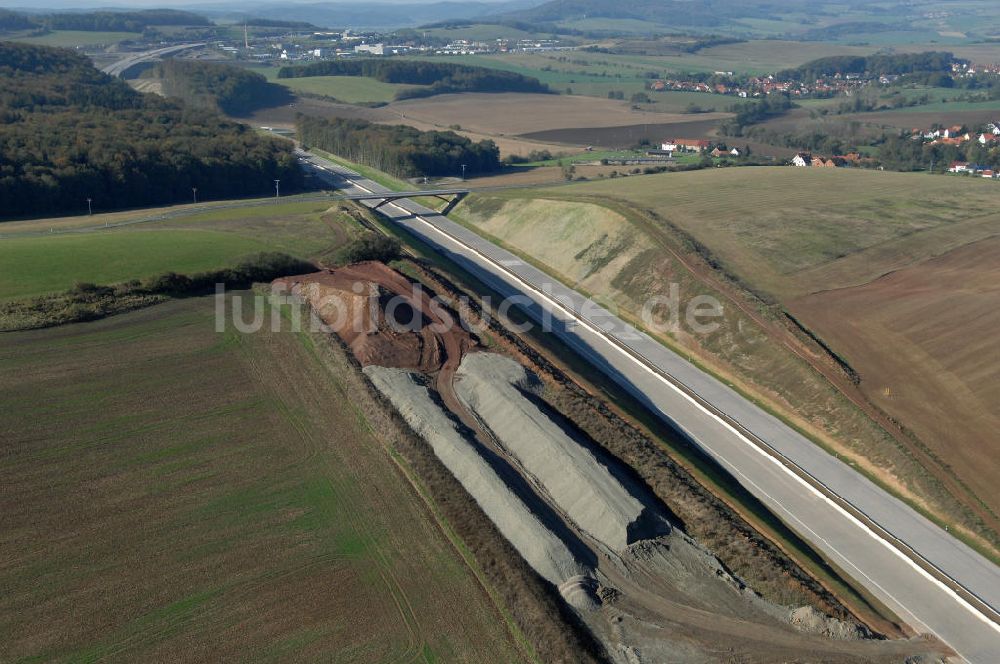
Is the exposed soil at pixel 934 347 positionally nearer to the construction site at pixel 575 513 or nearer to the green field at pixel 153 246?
the construction site at pixel 575 513

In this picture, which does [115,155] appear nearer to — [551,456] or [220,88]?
[551,456]

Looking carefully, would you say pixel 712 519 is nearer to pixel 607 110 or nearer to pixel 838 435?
pixel 838 435

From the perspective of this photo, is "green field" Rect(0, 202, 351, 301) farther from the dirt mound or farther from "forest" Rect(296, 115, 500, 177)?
"forest" Rect(296, 115, 500, 177)

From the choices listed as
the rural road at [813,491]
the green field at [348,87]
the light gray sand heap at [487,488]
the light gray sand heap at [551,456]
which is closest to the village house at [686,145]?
the green field at [348,87]

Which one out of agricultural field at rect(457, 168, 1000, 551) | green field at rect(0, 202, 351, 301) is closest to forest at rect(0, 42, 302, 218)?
green field at rect(0, 202, 351, 301)

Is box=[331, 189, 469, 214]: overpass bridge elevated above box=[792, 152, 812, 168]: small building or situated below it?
below

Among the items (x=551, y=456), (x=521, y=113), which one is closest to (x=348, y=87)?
(x=521, y=113)
